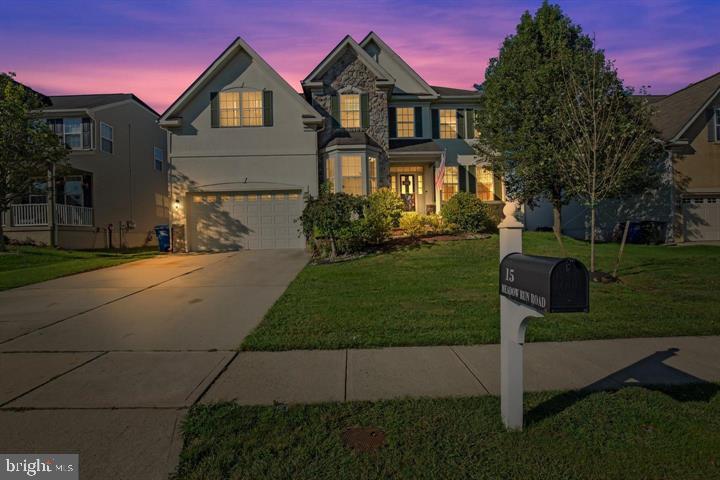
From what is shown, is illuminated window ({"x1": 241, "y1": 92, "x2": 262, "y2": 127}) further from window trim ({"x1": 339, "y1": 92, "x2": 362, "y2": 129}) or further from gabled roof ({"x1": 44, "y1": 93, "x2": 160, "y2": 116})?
gabled roof ({"x1": 44, "y1": 93, "x2": 160, "y2": 116})

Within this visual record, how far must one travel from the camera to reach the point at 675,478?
8.68ft

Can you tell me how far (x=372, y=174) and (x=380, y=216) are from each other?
14.3 ft

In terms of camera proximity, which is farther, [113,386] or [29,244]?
[29,244]

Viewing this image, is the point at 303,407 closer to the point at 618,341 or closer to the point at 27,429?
the point at 27,429

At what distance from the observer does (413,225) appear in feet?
51.0

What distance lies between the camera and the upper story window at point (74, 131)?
21.5 m

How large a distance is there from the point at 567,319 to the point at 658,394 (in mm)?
2728

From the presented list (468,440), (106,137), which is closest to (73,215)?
(106,137)

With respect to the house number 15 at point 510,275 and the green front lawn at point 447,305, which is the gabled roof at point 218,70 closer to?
the green front lawn at point 447,305

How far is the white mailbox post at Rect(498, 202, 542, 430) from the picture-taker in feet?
9.96

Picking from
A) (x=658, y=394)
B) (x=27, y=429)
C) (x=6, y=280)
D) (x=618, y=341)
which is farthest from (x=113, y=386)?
(x=6, y=280)

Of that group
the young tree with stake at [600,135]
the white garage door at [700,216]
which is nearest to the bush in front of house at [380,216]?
the young tree with stake at [600,135]

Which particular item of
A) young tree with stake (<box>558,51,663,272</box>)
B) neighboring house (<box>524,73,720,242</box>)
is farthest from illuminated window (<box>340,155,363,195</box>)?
neighboring house (<box>524,73,720,242</box>)

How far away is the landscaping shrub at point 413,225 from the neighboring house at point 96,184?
1459cm
